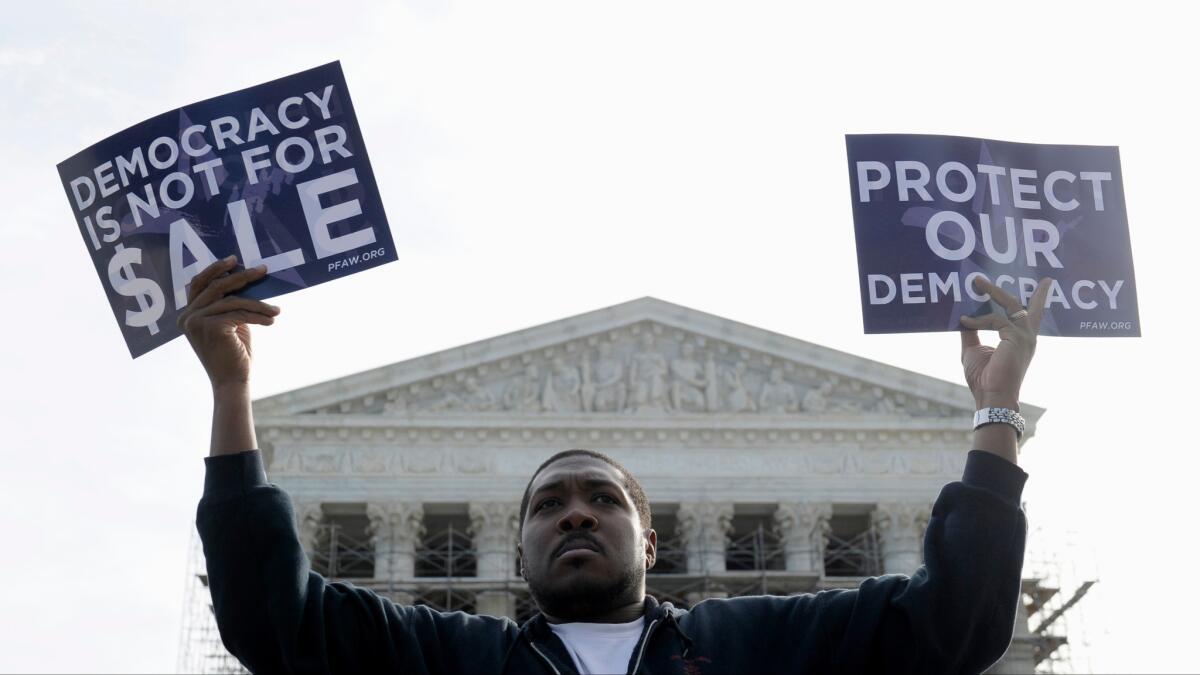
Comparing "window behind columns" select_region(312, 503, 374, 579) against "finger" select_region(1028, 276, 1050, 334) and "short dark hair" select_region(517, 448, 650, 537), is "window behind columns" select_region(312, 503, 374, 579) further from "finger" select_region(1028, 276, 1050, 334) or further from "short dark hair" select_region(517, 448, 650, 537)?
"short dark hair" select_region(517, 448, 650, 537)

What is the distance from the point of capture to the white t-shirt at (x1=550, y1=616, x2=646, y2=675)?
16.4 ft

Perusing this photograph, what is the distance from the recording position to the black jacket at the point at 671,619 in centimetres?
497

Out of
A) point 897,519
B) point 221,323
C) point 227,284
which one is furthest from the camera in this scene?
point 897,519

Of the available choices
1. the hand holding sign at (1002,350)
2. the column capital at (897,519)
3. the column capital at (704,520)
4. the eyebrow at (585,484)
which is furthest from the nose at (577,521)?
the column capital at (897,519)

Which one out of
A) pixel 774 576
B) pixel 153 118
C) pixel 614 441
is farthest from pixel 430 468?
pixel 153 118

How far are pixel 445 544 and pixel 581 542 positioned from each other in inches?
1540

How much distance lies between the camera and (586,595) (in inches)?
202

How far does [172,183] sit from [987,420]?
3680mm

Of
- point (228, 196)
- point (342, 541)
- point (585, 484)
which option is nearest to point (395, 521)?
point (342, 541)

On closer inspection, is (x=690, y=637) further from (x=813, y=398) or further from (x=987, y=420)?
(x=813, y=398)

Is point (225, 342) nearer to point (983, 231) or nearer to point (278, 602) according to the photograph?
point (278, 602)

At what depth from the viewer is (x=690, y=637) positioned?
16.9 feet

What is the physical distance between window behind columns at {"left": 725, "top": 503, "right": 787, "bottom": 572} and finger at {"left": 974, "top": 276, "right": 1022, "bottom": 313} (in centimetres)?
3629

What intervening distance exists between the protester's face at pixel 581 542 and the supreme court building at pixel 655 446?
121ft
